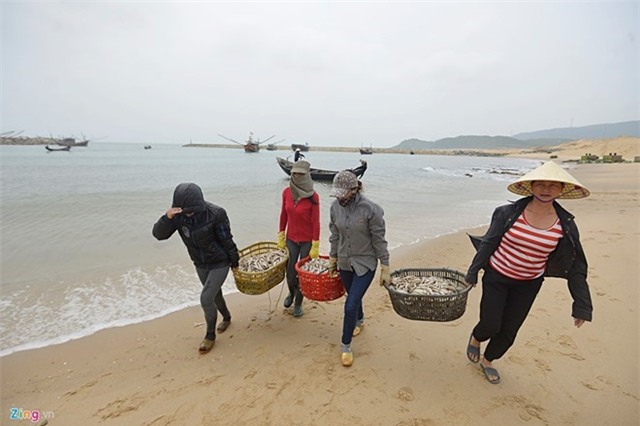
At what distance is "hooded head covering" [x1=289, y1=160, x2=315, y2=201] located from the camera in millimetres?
3623

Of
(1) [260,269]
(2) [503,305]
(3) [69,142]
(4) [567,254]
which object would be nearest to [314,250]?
(1) [260,269]

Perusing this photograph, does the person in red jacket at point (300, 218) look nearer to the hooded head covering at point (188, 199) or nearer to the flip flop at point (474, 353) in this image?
the hooded head covering at point (188, 199)

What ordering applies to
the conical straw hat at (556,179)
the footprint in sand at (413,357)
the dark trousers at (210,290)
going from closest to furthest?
the conical straw hat at (556,179) < the footprint in sand at (413,357) < the dark trousers at (210,290)

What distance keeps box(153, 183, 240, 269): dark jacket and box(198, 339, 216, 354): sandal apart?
88 cm

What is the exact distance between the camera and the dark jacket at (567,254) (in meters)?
2.29

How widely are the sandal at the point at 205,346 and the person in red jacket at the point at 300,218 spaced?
3.78 feet

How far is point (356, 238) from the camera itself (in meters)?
3.01

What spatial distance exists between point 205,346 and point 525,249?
130 inches

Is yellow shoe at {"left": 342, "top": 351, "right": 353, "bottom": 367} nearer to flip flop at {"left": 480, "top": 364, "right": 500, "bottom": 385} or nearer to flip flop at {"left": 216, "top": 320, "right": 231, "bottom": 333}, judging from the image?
flip flop at {"left": 480, "top": 364, "right": 500, "bottom": 385}

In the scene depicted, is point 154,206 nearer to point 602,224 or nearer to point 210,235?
point 210,235

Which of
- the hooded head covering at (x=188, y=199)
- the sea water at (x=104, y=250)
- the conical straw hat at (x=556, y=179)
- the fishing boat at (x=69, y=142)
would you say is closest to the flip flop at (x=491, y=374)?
the conical straw hat at (x=556, y=179)

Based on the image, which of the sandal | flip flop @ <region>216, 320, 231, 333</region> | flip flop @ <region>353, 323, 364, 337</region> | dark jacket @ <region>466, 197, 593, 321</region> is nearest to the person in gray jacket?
flip flop @ <region>353, 323, 364, 337</region>

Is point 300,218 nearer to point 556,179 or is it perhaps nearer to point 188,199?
point 188,199

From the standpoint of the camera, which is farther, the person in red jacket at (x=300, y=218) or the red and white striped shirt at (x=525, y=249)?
the person in red jacket at (x=300, y=218)
